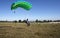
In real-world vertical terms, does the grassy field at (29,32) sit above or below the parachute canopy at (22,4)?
below

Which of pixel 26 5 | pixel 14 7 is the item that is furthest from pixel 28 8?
pixel 14 7

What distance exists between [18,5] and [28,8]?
1.64 metres

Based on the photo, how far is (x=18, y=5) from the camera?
85.9 feet

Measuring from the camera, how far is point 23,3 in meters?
26.0

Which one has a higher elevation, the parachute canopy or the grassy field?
the parachute canopy

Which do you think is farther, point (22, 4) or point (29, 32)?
point (22, 4)

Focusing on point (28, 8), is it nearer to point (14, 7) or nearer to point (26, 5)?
point (26, 5)

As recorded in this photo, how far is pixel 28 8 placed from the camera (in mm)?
26328

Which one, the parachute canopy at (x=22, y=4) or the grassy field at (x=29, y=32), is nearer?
the grassy field at (x=29, y=32)

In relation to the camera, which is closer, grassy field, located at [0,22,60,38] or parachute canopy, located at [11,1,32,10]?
grassy field, located at [0,22,60,38]

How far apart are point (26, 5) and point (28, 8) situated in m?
0.60

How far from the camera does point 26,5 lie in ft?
85.6

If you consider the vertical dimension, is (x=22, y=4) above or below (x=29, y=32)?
above

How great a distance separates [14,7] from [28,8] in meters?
2.22
